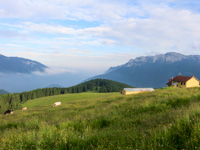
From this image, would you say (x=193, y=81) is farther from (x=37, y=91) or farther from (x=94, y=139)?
(x=37, y=91)

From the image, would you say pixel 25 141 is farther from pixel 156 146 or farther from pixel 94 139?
pixel 156 146

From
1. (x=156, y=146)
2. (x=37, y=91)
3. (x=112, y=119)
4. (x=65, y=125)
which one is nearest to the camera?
(x=156, y=146)

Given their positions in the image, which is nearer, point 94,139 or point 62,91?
point 94,139

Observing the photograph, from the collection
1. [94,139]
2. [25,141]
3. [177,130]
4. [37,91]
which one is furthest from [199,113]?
→ [37,91]

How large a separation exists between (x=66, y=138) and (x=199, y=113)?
515 centimetres

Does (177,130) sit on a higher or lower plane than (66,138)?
higher

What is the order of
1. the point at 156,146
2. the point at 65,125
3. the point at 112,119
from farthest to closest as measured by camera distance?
the point at 112,119
the point at 65,125
the point at 156,146

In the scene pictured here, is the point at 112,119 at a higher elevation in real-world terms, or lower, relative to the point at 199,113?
lower

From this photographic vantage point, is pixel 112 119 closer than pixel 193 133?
No

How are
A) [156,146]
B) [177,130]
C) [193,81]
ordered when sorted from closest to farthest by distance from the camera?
[156,146] < [177,130] < [193,81]

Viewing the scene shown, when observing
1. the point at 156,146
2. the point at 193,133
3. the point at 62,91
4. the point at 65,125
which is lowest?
the point at 62,91

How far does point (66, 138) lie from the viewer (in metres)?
4.91

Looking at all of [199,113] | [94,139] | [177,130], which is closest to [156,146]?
[177,130]

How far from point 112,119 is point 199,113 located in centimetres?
427
